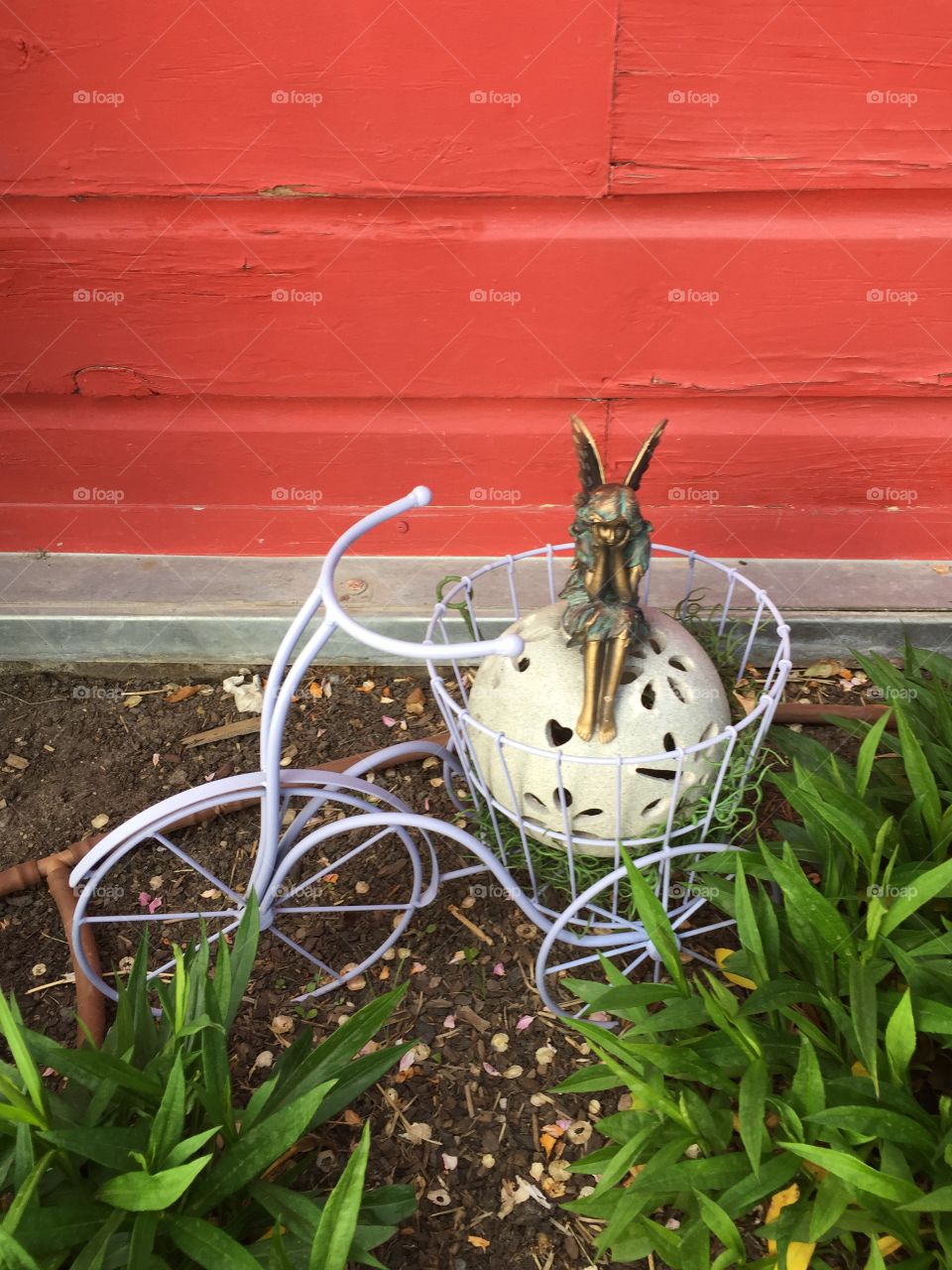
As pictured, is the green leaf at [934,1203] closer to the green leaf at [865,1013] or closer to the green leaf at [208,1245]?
the green leaf at [865,1013]

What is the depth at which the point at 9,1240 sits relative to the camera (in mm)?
1540

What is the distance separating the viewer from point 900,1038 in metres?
1.83

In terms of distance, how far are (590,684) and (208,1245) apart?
1.19m

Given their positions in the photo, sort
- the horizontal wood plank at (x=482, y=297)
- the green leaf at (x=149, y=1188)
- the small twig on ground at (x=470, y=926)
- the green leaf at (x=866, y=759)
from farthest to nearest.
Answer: the horizontal wood plank at (x=482, y=297)
the small twig on ground at (x=470, y=926)
the green leaf at (x=866, y=759)
the green leaf at (x=149, y=1188)

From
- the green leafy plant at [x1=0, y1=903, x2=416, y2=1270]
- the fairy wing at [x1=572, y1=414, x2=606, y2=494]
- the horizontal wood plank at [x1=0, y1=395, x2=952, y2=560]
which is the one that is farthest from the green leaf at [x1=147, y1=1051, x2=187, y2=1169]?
the horizontal wood plank at [x1=0, y1=395, x2=952, y2=560]

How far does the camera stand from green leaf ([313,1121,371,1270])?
5.46 ft

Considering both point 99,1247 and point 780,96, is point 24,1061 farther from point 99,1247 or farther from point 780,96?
point 780,96

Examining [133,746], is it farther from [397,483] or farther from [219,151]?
[219,151]

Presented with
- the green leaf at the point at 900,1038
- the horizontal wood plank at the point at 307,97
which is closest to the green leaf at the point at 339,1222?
the green leaf at the point at 900,1038

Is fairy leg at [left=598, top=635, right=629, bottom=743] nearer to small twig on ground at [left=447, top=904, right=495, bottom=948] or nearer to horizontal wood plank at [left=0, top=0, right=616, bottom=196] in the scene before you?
small twig on ground at [left=447, top=904, right=495, bottom=948]

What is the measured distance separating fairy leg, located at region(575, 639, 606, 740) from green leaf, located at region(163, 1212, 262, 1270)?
1090 mm

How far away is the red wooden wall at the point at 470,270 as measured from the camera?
2.65 metres

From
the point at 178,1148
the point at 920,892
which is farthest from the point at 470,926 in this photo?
the point at 920,892

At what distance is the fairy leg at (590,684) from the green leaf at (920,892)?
2.27 ft
